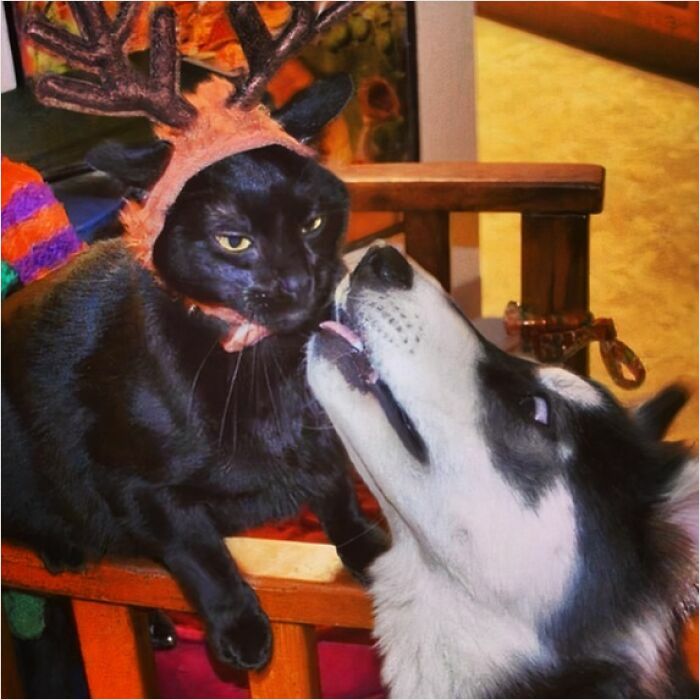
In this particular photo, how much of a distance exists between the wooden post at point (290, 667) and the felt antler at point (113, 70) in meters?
0.56

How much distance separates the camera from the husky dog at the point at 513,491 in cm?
111

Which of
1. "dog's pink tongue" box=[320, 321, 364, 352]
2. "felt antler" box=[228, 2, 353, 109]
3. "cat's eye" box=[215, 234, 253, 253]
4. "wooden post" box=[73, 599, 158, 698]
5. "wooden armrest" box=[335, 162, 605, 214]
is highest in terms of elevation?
"felt antler" box=[228, 2, 353, 109]

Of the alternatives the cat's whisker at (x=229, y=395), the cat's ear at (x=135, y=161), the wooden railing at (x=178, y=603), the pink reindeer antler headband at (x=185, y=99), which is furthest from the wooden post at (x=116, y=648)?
the cat's ear at (x=135, y=161)

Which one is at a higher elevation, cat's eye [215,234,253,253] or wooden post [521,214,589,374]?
cat's eye [215,234,253,253]

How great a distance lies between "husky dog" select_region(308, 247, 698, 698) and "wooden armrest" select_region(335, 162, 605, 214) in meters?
0.09

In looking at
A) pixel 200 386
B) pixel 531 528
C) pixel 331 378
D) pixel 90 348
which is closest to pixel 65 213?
pixel 90 348

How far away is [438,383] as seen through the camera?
110cm

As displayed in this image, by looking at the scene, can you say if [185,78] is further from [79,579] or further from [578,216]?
[79,579]

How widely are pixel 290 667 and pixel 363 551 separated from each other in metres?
0.16

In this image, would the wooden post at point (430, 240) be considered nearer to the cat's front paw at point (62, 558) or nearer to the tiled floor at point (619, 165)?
the tiled floor at point (619, 165)

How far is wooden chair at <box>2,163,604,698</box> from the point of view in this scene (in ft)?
3.97

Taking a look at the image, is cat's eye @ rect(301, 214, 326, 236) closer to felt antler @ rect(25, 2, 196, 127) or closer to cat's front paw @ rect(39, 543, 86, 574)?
felt antler @ rect(25, 2, 196, 127)

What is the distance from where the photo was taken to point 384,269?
3.76ft

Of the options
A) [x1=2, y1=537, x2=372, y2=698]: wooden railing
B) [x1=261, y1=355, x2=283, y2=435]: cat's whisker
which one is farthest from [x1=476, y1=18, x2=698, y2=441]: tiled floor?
[x1=2, y1=537, x2=372, y2=698]: wooden railing
